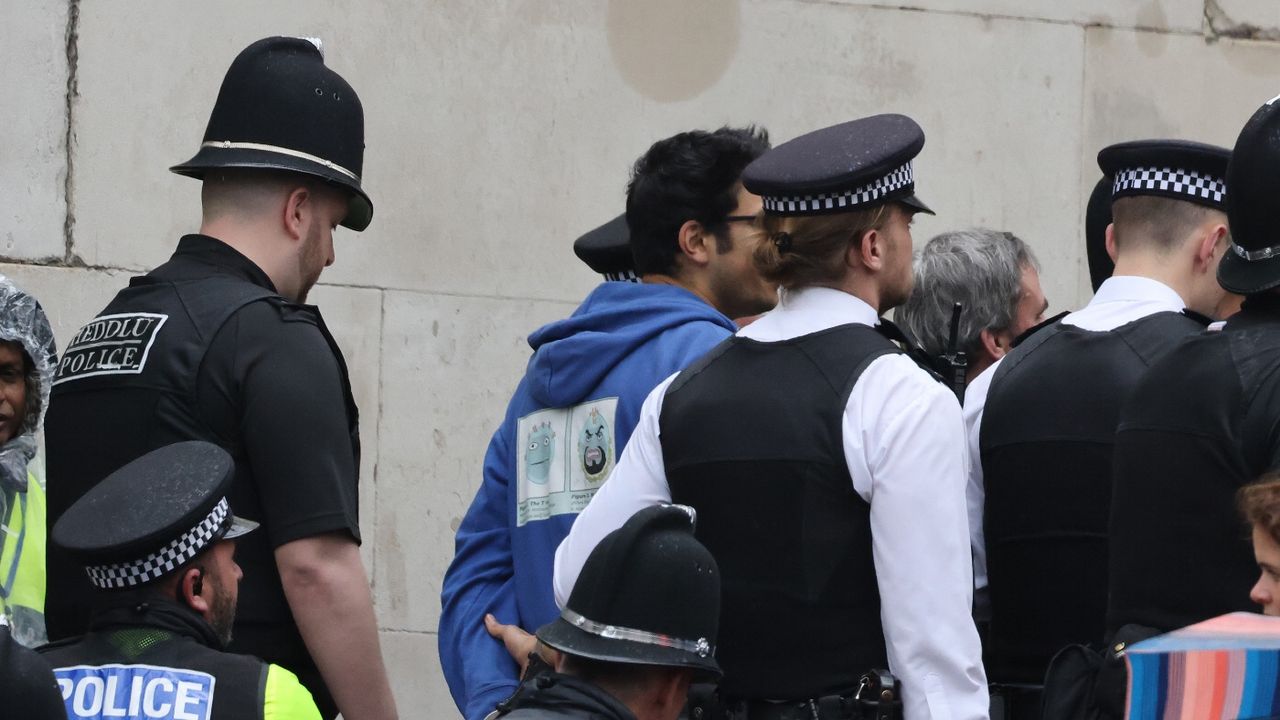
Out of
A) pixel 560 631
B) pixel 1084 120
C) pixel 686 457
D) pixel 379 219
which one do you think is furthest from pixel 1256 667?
pixel 1084 120

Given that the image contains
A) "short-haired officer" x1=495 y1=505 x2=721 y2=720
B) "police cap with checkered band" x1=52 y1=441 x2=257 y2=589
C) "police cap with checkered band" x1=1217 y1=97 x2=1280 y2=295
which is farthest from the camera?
"police cap with checkered band" x1=1217 y1=97 x2=1280 y2=295

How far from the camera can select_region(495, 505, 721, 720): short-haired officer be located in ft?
8.68

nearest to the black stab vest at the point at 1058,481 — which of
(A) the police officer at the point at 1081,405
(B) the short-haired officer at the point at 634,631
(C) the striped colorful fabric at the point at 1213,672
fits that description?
(A) the police officer at the point at 1081,405

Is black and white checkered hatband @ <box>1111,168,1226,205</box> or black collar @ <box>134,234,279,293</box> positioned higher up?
black and white checkered hatband @ <box>1111,168,1226,205</box>

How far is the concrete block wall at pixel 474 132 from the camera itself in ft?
19.1

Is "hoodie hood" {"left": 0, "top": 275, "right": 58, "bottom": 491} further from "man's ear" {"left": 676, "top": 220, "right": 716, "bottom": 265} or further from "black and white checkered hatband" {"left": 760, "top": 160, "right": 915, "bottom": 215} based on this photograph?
"black and white checkered hatband" {"left": 760, "top": 160, "right": 915, "bottom": 215}

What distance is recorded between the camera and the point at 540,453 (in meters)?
3.85

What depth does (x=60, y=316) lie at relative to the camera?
5.76 meters

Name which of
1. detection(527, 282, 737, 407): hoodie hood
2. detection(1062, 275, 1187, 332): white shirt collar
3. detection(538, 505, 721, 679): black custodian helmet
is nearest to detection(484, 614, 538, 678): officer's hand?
detection(527, 282, 737, 407): hoodie hood

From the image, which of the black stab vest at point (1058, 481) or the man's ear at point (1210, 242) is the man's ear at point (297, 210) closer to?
the black stab vest at point (1058, 481)

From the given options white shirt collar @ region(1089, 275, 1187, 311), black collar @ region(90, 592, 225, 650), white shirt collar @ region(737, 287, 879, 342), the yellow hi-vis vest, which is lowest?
the yellow hi-vis vest

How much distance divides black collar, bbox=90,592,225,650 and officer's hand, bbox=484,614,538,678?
77 cm

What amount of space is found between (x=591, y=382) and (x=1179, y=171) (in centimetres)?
126

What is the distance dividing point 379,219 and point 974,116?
1.97m
